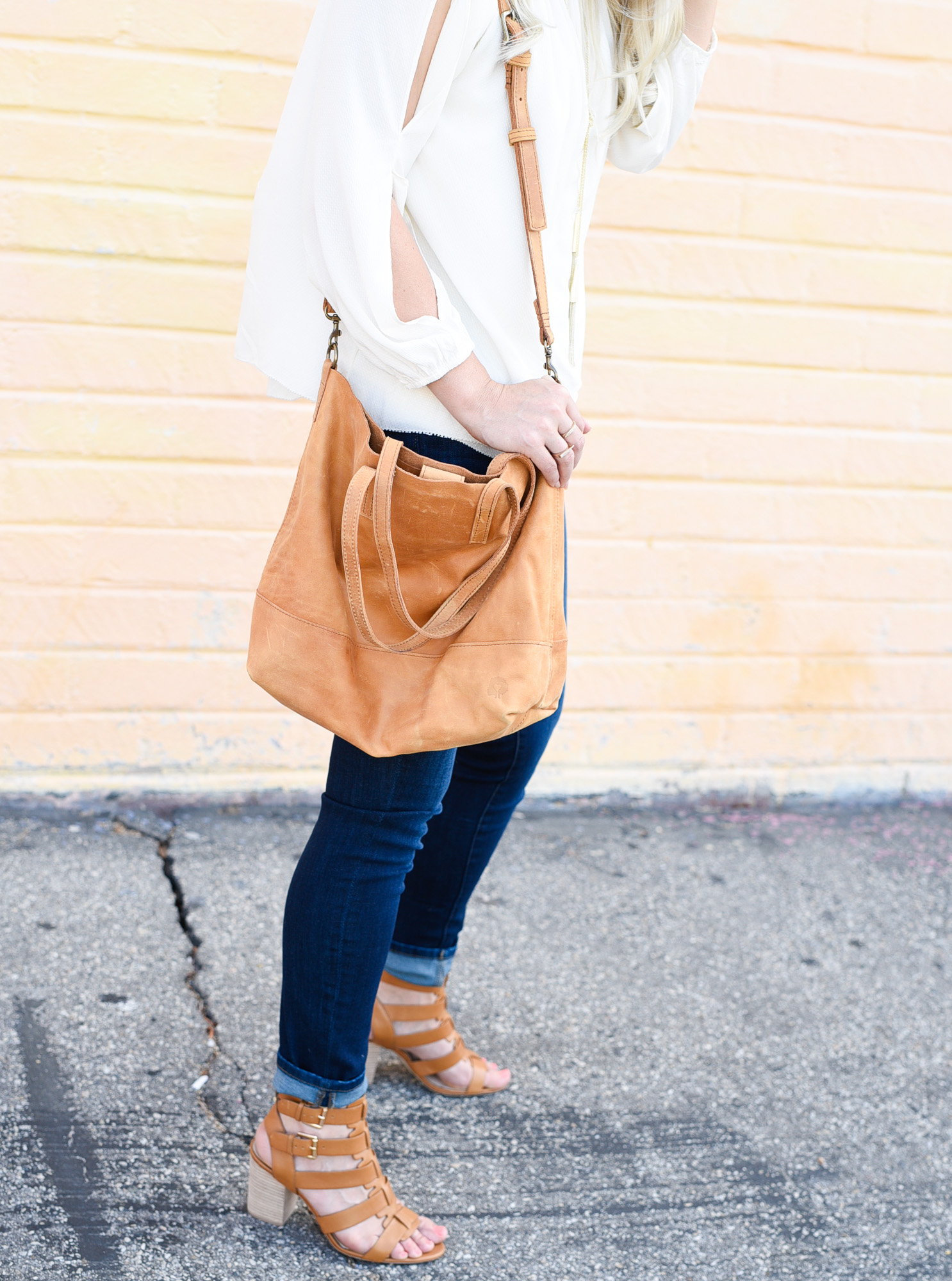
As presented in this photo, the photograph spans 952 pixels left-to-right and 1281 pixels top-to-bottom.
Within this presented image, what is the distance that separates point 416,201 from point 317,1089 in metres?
1.19

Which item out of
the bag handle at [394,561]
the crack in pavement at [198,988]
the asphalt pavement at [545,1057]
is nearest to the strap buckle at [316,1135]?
the asphalt pavement at [545,1057]

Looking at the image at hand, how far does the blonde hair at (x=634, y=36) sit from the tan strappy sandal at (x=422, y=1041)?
1.43 meters

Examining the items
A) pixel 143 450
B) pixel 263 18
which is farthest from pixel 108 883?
pixel 263 18

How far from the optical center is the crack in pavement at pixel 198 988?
188cm

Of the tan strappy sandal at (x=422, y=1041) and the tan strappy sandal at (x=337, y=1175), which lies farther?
the tan strappy sandal at (x=422, y=1041)

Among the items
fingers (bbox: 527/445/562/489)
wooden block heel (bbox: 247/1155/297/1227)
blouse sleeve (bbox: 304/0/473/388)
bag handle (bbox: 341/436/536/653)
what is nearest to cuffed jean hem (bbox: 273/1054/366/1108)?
wooden block heel (bbox: 247/1155/297/1227)

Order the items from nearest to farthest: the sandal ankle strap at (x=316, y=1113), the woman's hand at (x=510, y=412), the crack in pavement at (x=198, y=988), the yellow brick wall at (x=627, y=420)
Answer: the woman's hand at (x=510, y=412) → the sandal ankle strap at (x=316, y=1113) → the crack in pavement at (x=198, y=988) → the yellow brick wall at (x=627, y=420)

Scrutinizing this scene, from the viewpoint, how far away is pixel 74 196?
2.60 meters

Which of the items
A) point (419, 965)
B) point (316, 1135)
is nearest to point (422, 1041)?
point (419, 965)

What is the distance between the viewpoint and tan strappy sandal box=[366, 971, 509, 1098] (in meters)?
1.94

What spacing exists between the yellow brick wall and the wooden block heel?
1444 millimetres

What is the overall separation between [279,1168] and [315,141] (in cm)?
136

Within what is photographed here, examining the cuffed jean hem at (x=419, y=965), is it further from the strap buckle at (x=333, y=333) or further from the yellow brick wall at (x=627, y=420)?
the yellow brick wall at (x=627, y=420)

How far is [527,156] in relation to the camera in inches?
53.6
